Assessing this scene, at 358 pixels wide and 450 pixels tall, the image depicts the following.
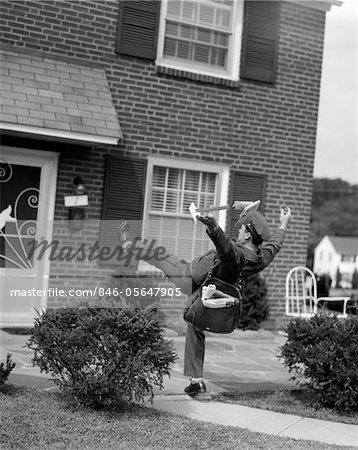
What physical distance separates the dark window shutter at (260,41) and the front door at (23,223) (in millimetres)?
3371

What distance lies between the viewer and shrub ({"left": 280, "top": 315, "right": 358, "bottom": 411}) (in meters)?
5.71

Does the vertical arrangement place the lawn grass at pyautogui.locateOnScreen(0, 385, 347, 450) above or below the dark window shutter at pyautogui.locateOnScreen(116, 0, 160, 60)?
below

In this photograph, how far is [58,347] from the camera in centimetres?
507

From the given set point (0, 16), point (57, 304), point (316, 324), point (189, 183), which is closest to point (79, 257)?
point (57, 304)

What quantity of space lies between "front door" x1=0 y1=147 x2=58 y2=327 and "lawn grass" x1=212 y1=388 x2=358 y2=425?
3783 mm

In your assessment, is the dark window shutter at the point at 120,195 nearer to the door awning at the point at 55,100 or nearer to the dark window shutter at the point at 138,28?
the door awning at the point at 55,100

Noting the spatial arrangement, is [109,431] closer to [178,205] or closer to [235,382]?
[235,382]

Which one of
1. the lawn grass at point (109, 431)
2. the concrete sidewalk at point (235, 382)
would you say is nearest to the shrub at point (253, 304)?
the concrete sidewalk at point (235, 382)

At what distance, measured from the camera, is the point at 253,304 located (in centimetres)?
1004

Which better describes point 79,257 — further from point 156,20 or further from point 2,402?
point 2,402

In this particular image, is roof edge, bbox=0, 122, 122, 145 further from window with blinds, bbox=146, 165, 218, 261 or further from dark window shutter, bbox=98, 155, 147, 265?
window with blinds, bbox=146, 165, 218, 261

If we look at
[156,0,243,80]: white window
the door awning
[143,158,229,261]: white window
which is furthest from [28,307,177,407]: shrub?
[156,0,243,80]: white window

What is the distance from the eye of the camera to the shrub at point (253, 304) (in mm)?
9945

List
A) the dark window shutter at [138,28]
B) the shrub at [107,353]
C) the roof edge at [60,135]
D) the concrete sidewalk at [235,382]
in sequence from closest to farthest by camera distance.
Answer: the shrub at [107,353]
the concrete sidewalk at [235,382]
the roof edge at [60,135]
the dark window shutter at [138,28]
